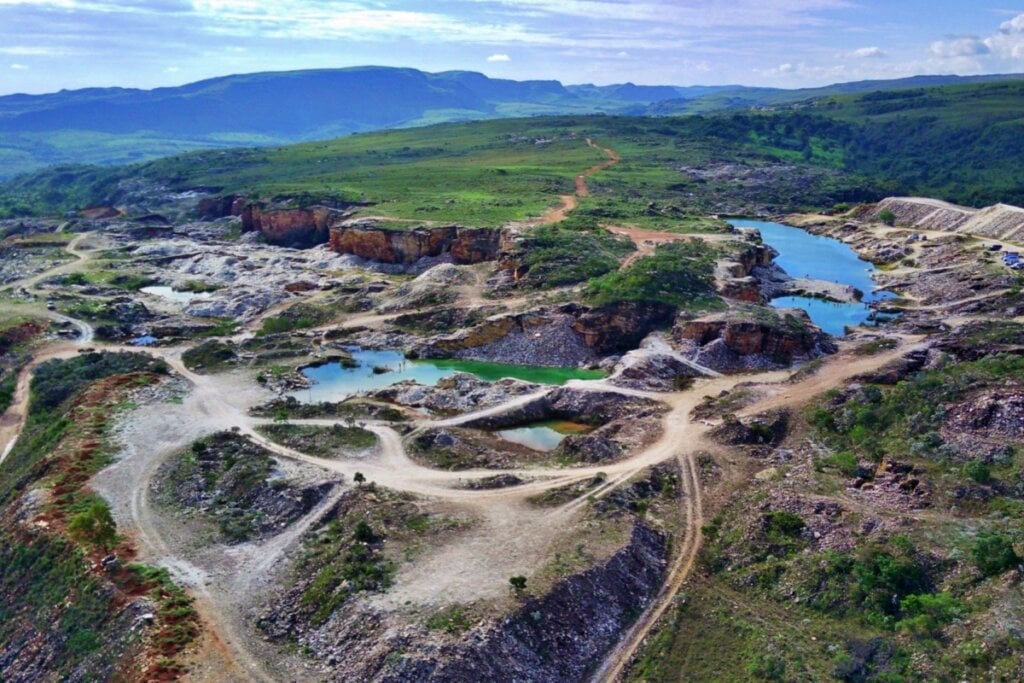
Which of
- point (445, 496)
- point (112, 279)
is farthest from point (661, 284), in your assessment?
point (112, 279)

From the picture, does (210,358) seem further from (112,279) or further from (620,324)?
(112,279)

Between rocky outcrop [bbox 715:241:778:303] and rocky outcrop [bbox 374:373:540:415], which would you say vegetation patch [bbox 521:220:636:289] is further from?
rocky outcrop [bbox 374:373:540:415]

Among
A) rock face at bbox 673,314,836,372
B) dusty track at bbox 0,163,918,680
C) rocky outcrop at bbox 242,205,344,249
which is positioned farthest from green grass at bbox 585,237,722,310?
rocky outcrop at bbox 242,205,344,249

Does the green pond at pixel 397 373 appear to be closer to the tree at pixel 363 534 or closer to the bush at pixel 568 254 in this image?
the bush at pixel 568 254

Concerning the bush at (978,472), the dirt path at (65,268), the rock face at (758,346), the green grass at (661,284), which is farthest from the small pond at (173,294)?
the bush at (978,472)

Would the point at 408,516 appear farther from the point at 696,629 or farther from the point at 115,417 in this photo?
the point at 115,417

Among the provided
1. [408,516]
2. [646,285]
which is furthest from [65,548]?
[646,285]
